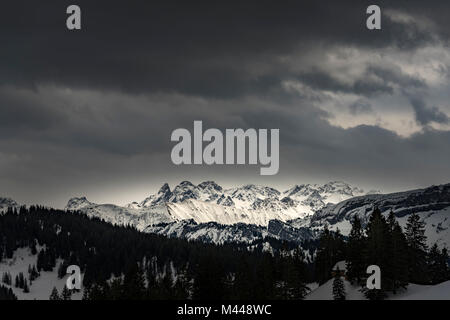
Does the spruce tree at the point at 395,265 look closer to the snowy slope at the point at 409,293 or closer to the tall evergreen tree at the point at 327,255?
the snowy slope at the point at 409,293

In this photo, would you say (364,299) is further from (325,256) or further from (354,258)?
(325,256)

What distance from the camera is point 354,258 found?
13112 cm

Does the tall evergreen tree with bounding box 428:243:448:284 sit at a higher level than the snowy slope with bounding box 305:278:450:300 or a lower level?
higher

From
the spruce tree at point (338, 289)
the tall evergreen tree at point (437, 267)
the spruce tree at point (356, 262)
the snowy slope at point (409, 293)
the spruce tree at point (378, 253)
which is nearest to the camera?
the snowy slope at point (409, 293)


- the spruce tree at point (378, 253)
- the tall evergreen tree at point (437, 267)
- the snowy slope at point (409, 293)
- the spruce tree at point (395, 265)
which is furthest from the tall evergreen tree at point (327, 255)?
the spruce tree at point (395, 265)

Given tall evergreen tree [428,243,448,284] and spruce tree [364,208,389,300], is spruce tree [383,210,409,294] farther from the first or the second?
tall evergreen tree [428,243,448,284]

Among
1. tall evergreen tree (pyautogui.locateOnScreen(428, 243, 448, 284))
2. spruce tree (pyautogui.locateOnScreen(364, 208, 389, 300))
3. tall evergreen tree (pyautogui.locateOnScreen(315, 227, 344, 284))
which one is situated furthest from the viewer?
tall evergreen tree (pyautogui.locateOnScreen(315, 227, 344, 284))

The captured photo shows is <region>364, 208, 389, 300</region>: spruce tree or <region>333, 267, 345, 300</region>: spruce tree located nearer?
<region>364, 208, 389, 300</region>: spruce tree

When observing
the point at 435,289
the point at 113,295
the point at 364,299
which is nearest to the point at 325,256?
the point at 364,299

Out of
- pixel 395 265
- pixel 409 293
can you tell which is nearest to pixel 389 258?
pixel 395 265

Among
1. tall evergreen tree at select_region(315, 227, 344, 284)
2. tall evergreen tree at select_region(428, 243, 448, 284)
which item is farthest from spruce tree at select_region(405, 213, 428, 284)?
tall evergreen tree at select_region(315, 227, 344, 284)

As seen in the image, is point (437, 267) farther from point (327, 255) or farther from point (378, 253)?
point (378, 253)

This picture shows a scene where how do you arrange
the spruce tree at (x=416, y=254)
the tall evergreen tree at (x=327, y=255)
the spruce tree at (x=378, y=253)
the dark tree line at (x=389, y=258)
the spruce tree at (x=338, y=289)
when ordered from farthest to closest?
the tall evergreen tree at (x=327, y=255) < the spruce tree at (x=416, y=254) < the spruce tree at (x=338, y=289) < the dark tree line at (x=389, y=258) < the spruce tree at (x=378, y=253)
